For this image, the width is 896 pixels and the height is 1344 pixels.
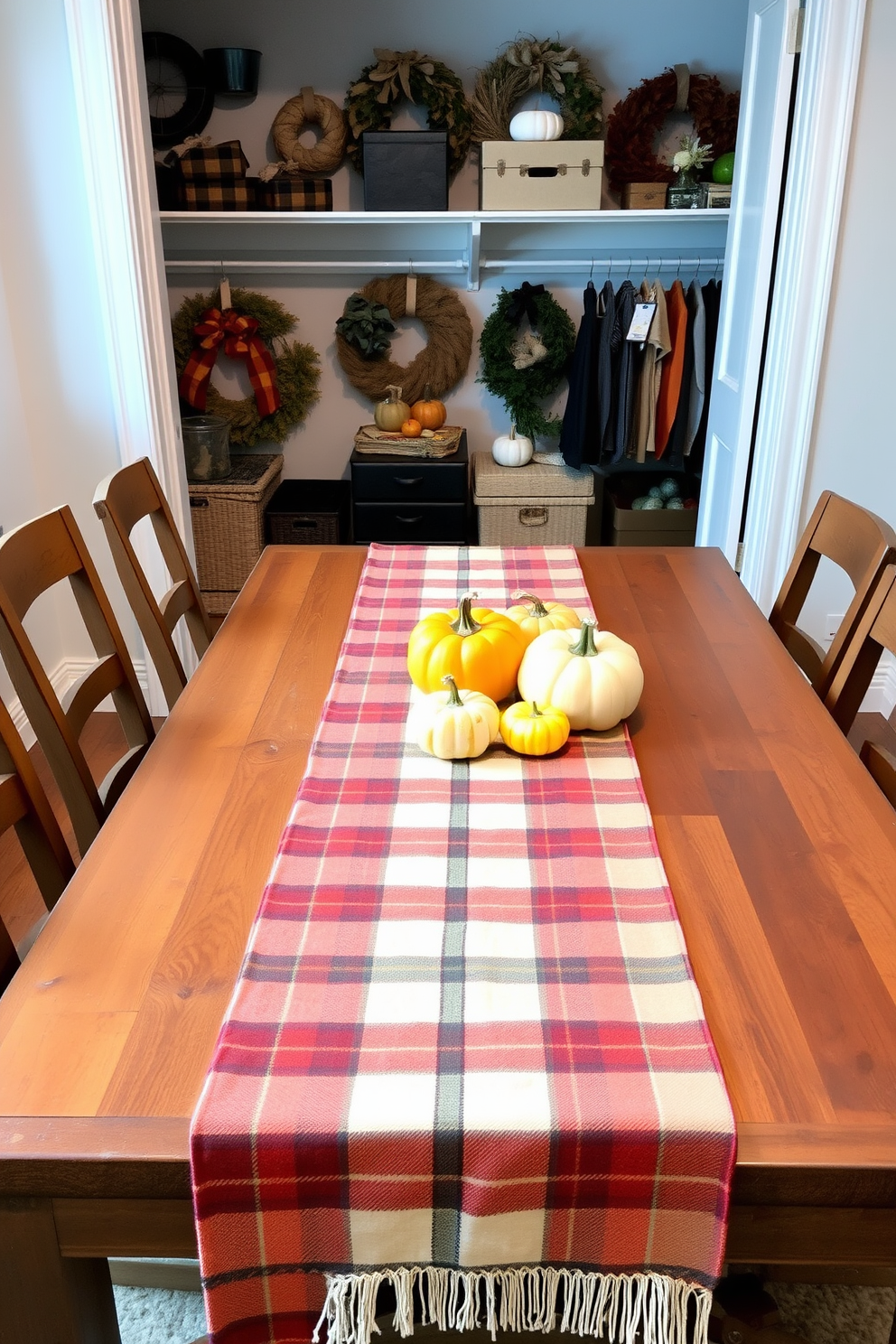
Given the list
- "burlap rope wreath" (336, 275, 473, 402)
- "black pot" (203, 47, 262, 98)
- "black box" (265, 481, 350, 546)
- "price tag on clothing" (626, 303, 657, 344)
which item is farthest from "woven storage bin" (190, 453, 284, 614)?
"price tag on clothing" (626, 303, 657, 344)

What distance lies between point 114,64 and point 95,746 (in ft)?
5.69

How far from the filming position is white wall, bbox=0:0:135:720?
2605 millimetres

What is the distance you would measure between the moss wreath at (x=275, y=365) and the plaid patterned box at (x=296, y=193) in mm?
430

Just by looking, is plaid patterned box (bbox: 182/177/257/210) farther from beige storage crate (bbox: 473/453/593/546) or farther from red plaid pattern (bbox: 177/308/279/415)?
beige storage crate (bbox: 473/453/593/546)

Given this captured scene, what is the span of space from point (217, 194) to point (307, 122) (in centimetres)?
46

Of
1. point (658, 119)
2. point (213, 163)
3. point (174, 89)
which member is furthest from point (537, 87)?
point (174, 89)

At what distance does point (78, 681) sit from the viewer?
1.54 meters

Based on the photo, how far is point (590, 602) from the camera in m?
1.85

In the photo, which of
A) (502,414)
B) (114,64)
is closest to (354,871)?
(114,64)

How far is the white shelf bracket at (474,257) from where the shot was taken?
11.9 ft

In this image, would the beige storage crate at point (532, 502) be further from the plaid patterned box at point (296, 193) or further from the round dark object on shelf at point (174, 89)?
the round dark object on shelf at point (174, 89)

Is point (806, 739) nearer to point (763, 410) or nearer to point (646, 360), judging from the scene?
point (763, 410)

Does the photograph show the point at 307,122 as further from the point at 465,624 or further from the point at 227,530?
the point at 465,624

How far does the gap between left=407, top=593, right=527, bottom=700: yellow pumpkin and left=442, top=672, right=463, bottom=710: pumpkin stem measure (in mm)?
80
